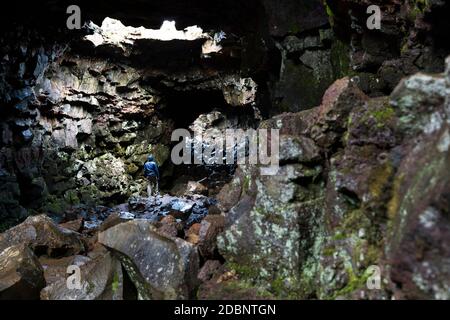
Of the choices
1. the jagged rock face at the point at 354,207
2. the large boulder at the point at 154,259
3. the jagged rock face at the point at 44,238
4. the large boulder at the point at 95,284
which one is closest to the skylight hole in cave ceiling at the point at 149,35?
the jagged rock face at the point at 44,238

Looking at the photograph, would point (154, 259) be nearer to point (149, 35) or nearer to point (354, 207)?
point (354, 207)

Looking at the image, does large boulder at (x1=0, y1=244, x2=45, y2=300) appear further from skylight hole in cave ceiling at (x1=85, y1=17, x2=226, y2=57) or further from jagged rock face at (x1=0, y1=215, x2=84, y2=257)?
skylight hole in cave ceiling at (x1=85, y1=17, x2=226, y2=57)

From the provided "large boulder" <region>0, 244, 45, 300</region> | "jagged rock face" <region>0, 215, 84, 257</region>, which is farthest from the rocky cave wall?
"jagged rock face" <region>0, 215, 84, 257</region>

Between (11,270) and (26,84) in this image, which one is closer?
(11,270)

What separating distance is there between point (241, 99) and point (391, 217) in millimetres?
21021

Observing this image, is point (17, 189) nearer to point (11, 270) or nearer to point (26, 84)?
point (26, 84)

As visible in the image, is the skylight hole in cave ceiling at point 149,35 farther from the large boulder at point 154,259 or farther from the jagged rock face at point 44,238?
the large boulder at point 154,259

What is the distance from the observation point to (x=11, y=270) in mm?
4922

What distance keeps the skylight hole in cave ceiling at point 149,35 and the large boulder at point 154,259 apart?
57.0ft

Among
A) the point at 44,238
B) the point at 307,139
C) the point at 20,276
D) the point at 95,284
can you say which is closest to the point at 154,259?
the point at 95,284

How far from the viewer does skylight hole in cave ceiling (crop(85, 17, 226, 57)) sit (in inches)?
814

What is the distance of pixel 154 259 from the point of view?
4.59 m
